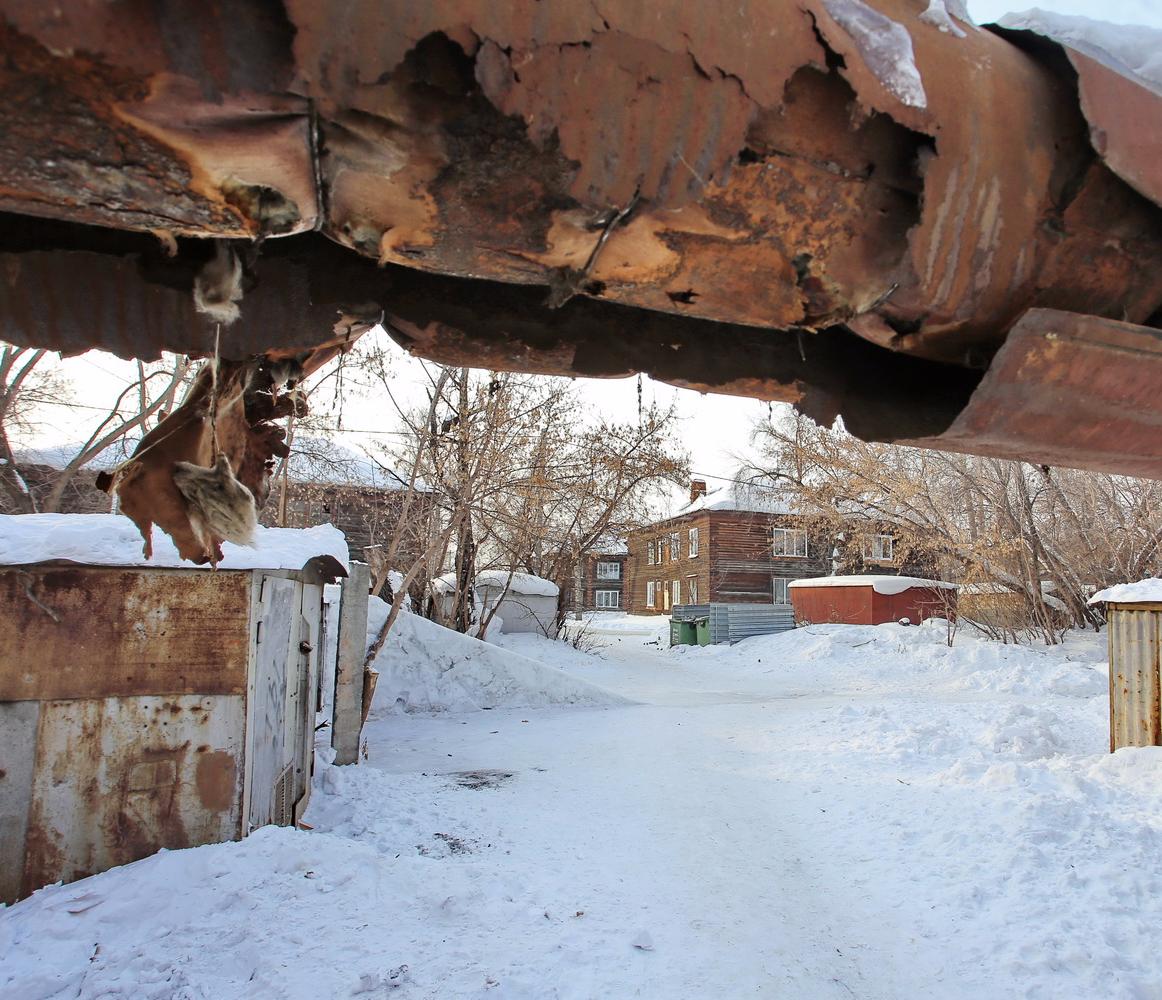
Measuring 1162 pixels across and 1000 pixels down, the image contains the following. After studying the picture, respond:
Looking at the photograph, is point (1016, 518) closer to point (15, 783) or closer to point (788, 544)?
point (788, 544)

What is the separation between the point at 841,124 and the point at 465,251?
694 mm

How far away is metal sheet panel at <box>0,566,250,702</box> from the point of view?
4703 mm

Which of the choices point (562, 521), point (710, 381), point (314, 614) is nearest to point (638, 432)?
point (562, 521)

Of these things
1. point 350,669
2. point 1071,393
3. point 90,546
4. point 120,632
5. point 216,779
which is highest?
point 1071,393

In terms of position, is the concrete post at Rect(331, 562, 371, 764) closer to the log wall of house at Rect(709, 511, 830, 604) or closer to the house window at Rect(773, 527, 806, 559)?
the log wall of house at Rect(709, 511, 830, 604)

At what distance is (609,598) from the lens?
5619 cm

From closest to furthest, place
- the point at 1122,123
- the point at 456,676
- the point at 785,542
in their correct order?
the point at 1122,123 < the point at 456,676 < the point at 785,542

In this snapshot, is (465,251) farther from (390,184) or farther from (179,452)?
(179,452)

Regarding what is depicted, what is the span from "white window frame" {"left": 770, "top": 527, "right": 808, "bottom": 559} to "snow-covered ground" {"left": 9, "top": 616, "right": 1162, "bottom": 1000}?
2259cm

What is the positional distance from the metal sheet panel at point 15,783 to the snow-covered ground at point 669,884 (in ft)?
0.96

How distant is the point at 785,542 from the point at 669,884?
28377 millimetres

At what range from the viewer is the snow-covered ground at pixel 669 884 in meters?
4.10

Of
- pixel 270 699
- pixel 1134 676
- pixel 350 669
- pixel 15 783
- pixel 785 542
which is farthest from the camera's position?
pixel 785 542

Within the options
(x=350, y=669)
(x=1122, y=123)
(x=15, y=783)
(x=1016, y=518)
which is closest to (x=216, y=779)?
(x=15, y=783)
